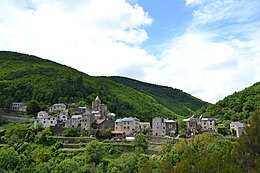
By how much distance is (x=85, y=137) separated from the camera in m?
56.9

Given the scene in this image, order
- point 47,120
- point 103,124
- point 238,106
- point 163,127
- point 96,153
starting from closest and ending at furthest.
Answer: point 96,153, point 163,127, point 103,124, point 47,120, point 238,106

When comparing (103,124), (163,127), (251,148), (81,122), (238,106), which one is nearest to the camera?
(251,148)

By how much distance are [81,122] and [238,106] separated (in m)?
44.8

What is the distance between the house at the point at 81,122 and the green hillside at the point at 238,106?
1405 inches

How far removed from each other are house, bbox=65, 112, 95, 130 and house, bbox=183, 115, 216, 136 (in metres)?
19.9

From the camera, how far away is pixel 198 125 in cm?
6525

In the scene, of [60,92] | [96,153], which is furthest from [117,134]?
[60,92]

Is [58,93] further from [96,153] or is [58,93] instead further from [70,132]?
[96,153]

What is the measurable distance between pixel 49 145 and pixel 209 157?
36.7 m

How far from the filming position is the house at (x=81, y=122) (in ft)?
211

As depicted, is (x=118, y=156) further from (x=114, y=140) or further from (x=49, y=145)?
(x=49, y=145)

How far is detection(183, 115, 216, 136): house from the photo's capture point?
199 ft

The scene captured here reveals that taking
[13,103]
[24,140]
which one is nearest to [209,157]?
[24,140]

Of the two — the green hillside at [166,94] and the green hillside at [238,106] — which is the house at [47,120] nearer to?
the green hillside at [238,106]
